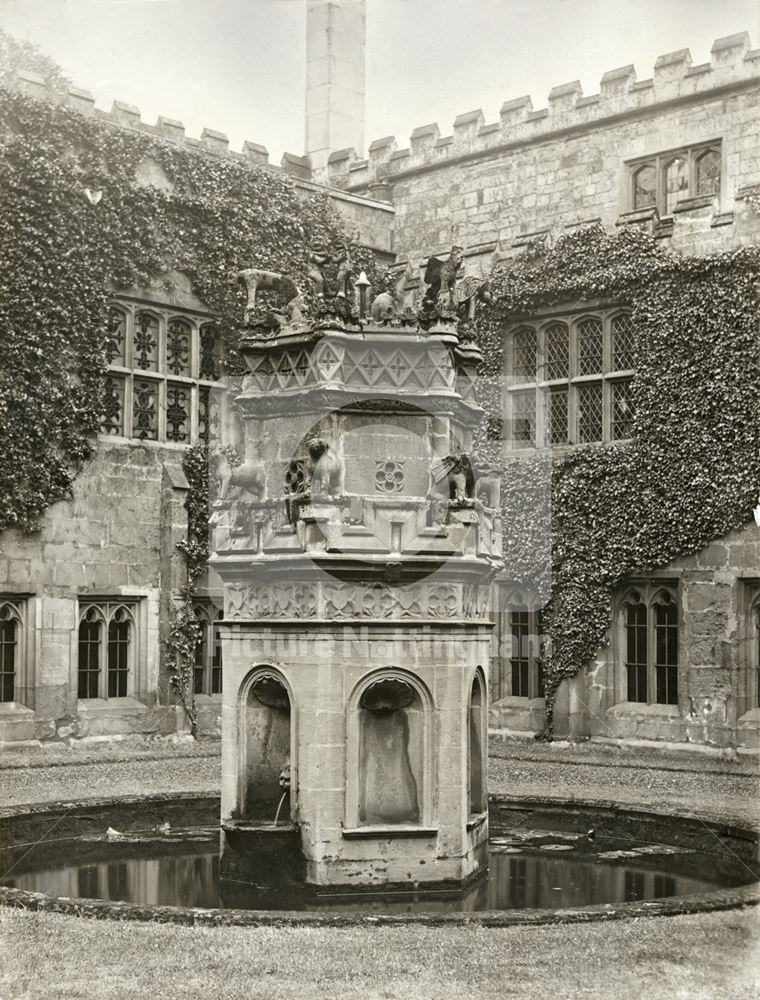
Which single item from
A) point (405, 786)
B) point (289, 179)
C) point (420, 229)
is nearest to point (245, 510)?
point (405, 786)

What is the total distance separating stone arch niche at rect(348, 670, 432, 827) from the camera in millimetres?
9977

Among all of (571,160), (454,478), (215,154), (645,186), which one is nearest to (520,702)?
(645,186)

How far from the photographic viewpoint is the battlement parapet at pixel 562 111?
21.5 metres

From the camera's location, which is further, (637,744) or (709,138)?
(709,138)

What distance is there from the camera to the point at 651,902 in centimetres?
853

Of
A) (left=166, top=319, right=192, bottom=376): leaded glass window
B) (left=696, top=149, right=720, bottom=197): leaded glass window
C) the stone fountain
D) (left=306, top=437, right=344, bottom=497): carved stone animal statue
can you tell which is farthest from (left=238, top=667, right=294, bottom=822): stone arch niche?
(left=696, top=149, right=720, bottom=197): leaded glass window

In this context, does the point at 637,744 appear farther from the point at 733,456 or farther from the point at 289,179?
the point at 289,179

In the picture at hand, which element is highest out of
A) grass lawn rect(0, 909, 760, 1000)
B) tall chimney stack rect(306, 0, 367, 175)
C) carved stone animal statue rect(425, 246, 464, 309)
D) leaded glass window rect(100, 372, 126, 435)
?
tall chimney stack rect(306, 0, 367, 175)

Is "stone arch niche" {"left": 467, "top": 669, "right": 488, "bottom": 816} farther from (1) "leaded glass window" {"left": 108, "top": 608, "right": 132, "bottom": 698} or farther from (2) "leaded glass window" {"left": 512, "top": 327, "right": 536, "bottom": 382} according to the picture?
(2) "leaded glass window" {"left": 512, "top": 327, "right": 536, "bottom": 382}

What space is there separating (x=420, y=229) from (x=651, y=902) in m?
18.8

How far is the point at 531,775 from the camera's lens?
1672 cm

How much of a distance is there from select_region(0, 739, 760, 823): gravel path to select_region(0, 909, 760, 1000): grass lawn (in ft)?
15.5

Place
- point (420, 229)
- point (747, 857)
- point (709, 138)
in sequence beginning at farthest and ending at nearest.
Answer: point (420, 229) → point (709, 138) → point (747, 857)

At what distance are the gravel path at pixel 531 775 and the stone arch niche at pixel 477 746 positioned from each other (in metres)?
2.79
